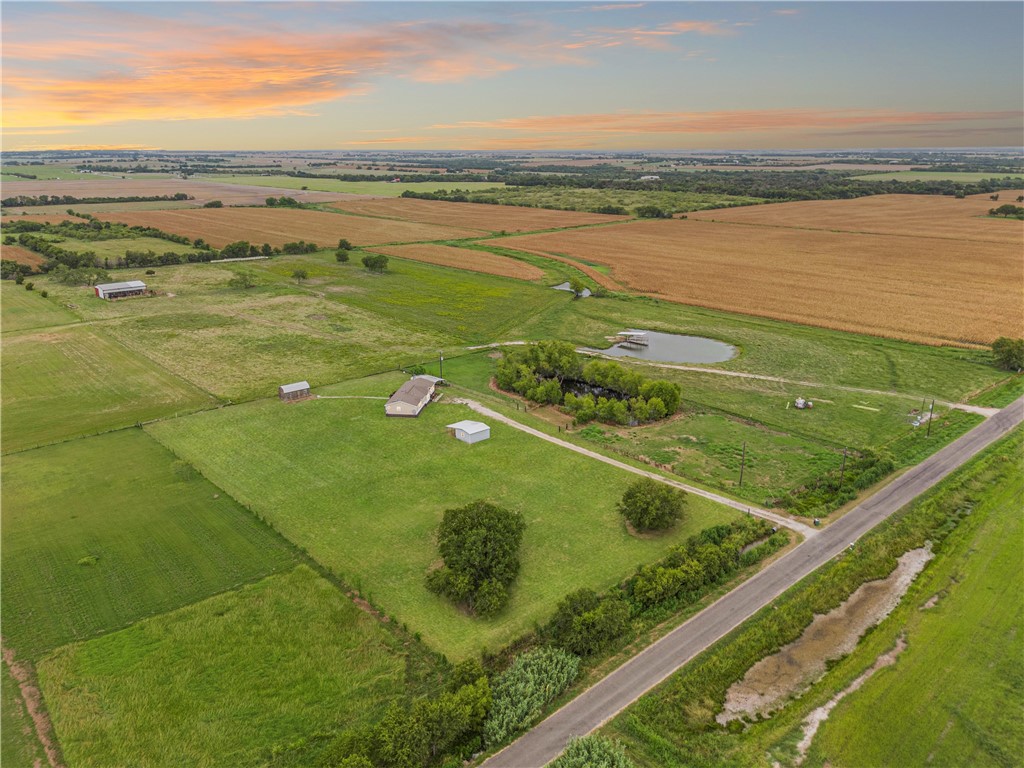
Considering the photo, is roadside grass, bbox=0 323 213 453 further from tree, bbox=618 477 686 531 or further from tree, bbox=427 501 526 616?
tree, bbox=618 477 686 531

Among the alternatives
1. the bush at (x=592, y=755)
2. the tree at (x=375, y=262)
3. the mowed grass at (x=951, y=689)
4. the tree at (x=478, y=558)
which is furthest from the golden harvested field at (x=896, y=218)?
the bush at (x=592, y=755)

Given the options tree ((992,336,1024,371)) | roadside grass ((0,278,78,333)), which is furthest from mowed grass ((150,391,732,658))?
tree ((992,336,1024,371))

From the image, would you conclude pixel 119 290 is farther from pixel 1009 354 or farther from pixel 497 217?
pixel 1009 354

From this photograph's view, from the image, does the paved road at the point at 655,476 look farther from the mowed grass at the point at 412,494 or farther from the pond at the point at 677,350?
the pond at the point at 677,350

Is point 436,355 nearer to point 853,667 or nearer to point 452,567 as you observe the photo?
point 452,567

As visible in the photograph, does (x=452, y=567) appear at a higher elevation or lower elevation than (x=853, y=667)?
higher

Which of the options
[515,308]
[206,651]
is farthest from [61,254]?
[206,651]
